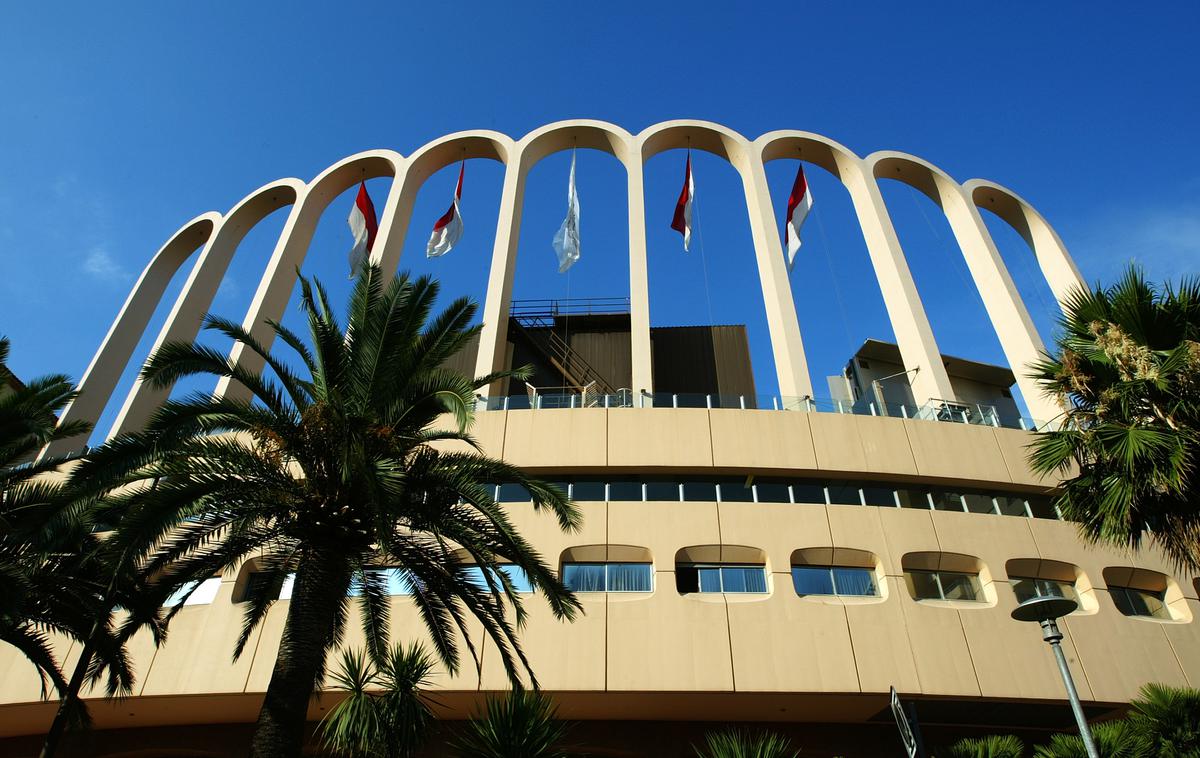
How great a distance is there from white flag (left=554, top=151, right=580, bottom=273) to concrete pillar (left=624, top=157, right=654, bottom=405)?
87.2 inches

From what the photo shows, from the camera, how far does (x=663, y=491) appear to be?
17.1 meters

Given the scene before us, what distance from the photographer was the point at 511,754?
30.3 ft

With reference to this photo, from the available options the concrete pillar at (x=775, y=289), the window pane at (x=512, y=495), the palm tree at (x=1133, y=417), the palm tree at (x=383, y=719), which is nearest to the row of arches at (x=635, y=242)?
the concrete pillar at (x=775, y=289)

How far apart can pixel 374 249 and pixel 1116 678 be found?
922 inches

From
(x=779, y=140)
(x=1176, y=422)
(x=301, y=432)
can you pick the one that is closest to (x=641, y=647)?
Answer: (x=301, y=432)

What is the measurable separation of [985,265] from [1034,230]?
5.77 metres

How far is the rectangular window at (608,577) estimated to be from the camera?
15.5 metres

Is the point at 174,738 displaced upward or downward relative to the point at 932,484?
downward

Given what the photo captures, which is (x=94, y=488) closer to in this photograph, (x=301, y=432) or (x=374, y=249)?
(x=301, y=432)

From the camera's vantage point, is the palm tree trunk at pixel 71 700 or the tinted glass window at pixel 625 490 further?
the tinted glass window at pixel 625 490

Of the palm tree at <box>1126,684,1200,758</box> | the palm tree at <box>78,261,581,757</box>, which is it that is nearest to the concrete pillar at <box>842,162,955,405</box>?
the palm tree at <box>1126,684,1200,758</box>

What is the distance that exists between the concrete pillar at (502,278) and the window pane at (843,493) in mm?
9591

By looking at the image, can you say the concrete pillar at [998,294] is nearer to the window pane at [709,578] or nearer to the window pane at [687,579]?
the window pane at [709,578]

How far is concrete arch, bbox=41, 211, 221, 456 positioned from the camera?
80.5 feet
